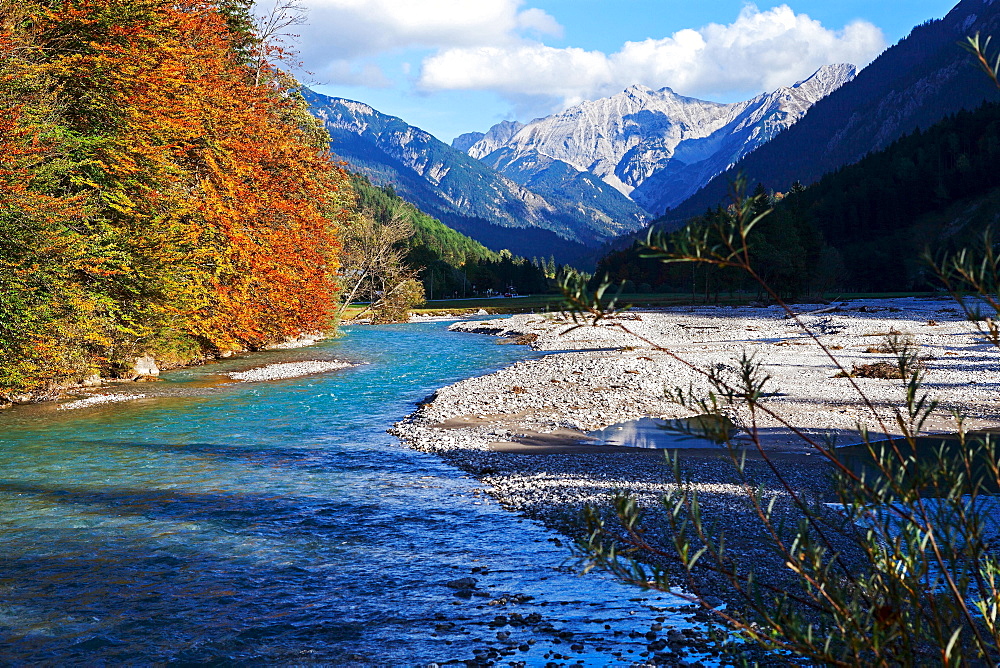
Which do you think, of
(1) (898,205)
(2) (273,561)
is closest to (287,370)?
(2) (273,561)

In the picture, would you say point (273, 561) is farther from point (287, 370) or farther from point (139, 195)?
point (287, 370)

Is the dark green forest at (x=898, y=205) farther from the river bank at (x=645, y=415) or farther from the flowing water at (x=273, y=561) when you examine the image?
the flowing water at (x=273, y=561)

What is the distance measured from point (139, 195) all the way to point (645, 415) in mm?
22588

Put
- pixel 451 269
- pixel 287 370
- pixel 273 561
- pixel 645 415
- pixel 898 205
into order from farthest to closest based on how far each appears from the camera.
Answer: pixel 451 269
pixel 898 205
pixel 287 370
pixel 645 415
pixel 273 561

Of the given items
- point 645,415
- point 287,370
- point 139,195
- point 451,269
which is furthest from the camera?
point 451,269

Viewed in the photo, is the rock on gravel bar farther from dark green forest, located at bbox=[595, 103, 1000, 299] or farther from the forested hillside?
dark green forest, located at bbox=[595, 103, 1000, 299]

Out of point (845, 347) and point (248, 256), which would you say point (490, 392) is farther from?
point (845, 347)

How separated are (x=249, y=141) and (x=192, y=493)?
27.8 meters

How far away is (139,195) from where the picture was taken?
2825 cm

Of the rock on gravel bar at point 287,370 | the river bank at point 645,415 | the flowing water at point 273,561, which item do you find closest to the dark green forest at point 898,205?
the river bank at point 645,415

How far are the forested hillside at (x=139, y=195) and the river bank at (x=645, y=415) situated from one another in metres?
13.2

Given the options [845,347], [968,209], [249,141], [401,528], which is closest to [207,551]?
[401,528]

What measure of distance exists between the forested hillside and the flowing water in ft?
19.4

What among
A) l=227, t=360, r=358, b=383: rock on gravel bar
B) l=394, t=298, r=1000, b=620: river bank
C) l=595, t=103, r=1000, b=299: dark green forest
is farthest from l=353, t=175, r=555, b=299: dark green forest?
l=394, t=298, r=1000, b=620: river bank
